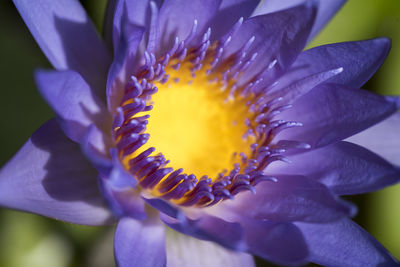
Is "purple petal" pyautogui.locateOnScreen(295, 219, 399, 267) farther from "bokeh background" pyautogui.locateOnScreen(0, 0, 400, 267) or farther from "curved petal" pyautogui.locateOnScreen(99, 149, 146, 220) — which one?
"bokeh background" pyautogui.locateOnScreen(0, 0, 400, 267)

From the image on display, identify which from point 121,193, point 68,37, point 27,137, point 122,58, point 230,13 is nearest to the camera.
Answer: point 122,58

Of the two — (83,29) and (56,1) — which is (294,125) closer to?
(83,29)

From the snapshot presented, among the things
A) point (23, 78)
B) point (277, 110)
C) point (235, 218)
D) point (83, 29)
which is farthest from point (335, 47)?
point (23, 78)

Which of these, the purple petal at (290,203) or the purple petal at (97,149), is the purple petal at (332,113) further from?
the purple petal at (97,149)

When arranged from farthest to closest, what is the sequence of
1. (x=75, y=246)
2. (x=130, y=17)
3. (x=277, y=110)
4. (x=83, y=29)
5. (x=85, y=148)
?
(x=75, y=246)
(x=277, y=110)
(x=83, y=29)
(x=130, y=17)
(x=85, y=148)

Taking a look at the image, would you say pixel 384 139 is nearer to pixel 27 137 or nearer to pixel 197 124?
pixel 197 124

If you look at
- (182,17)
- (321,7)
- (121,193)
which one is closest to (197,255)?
(121,193)

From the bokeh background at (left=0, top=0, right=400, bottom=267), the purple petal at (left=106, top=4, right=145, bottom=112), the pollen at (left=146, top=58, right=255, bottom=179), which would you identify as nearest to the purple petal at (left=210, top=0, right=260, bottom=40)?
the pollen at (left=146, top=58, right=255, bottom=179)
